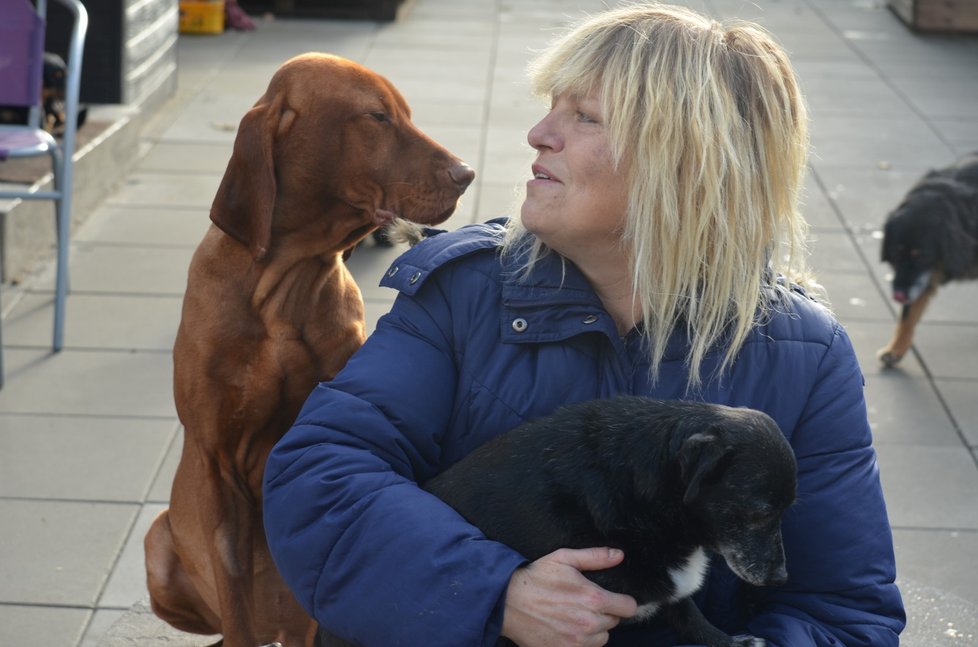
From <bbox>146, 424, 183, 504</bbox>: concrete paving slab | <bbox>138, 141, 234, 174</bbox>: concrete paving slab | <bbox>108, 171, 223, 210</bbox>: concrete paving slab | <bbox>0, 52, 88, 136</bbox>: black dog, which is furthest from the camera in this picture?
<bbox>138, 141, 234, 174</bbox>: concrete paving slab

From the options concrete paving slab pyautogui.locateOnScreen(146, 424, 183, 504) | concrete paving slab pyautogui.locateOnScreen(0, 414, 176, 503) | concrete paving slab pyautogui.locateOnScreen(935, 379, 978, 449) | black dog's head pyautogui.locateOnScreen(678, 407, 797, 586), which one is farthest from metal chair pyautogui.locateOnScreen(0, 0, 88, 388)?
black dog's head pyautogui.locateOnScreen(678, 407, 797, 586)

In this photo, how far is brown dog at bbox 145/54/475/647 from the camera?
9.50 feet

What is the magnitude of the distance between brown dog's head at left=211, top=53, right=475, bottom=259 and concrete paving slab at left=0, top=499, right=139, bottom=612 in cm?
183

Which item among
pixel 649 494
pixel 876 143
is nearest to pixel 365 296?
pixel 649 494

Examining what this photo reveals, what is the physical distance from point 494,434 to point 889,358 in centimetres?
412

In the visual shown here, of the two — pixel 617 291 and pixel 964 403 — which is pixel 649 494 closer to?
pixel 617 291

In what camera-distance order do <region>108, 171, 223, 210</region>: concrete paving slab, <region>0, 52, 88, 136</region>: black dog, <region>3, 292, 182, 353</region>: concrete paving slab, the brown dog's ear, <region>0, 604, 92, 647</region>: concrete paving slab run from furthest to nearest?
<region>108, 171, 223, 210</region>: concrete paving slab → <region>0, 52, 88, 136</region>: black dog → <region>3, 292, 182, 353</region>: concrete paving slab → <region>0, 604, 92, 647</region>: concrete paving slab → the brown dog's ear

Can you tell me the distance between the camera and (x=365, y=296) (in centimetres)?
659

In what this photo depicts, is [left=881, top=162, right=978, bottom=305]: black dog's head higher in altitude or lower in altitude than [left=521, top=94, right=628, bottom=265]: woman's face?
lower

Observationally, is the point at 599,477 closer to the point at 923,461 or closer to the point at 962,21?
the point at 923,461

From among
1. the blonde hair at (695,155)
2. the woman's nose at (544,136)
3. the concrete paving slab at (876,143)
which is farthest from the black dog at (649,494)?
the concrete paving slab at (876,143)

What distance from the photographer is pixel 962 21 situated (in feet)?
44.5

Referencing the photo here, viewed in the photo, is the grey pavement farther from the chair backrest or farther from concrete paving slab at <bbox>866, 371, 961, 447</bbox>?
the chair backrest

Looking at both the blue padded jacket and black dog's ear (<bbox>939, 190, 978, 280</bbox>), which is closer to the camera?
the blue padded jacket
